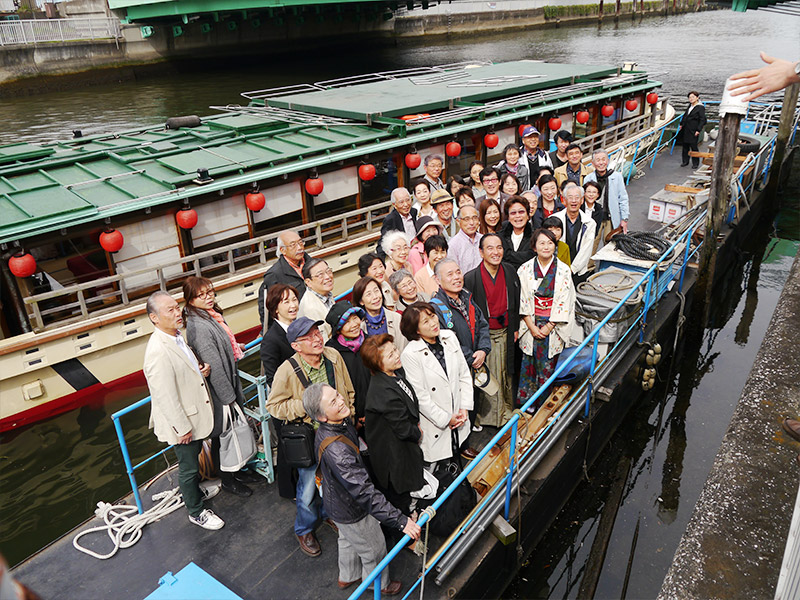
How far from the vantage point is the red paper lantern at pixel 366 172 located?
10.9 m

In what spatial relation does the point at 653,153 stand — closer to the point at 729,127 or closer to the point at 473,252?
the point at 729,127

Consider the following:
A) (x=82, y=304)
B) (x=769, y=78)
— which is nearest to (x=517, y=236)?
(x=769, y=78)

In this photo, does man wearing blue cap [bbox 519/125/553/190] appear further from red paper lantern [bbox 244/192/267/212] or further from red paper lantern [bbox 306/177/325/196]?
red paper lantern [bbox 244/192/267/212]

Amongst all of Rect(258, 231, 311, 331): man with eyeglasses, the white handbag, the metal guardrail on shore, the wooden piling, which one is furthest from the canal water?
the metal guardrail on shore

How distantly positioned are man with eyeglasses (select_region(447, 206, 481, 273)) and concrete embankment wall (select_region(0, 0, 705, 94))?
3363cm

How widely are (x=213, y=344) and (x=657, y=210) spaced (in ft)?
31.9

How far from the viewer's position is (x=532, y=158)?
9867 millimetres

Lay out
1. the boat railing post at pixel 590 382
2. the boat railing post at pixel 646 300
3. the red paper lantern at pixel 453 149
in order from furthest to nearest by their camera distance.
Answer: the red paper lantern at pixel 453 149
the boat railing post at pixel 646 300
the boat railing post at pixel 590 382

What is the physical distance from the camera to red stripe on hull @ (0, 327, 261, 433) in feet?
28.5

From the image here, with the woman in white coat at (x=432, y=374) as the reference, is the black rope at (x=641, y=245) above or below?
below

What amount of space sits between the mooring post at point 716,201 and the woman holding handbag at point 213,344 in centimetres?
837

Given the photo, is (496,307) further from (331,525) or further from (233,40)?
(233,40)

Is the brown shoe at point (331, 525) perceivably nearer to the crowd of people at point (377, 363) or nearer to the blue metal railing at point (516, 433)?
the crowd of people at point (377, 363)

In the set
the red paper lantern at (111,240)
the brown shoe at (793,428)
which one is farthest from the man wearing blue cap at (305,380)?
the red paper lantern at (111,240)
